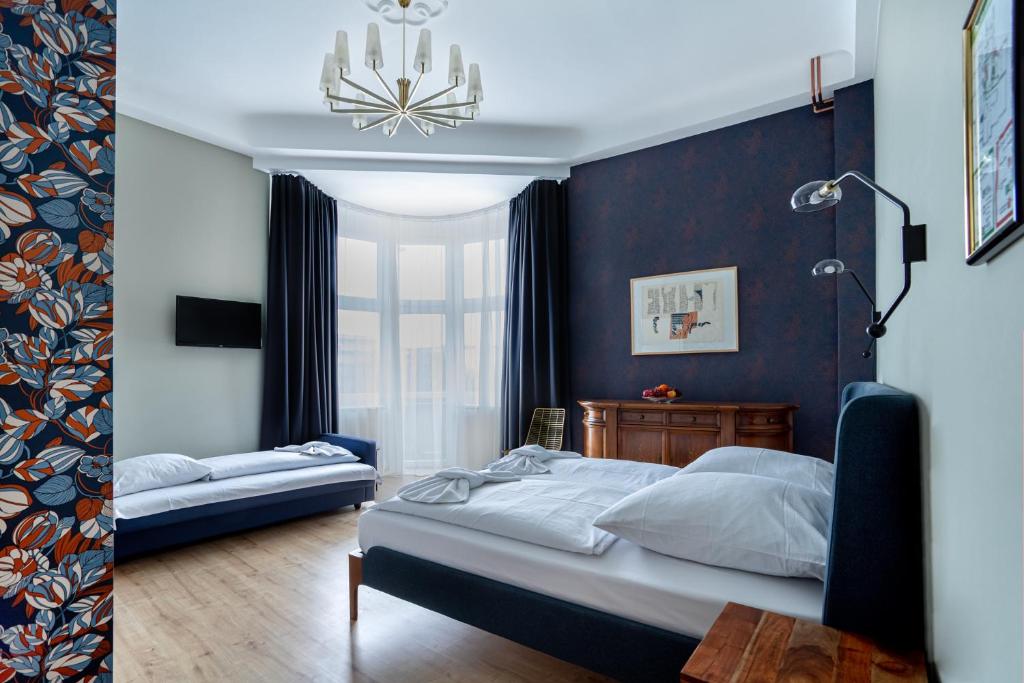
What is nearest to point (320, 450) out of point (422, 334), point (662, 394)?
point (422, 334)

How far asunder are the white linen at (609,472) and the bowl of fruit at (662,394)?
4.67 ft

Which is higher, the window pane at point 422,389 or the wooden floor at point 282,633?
the window pane at point 422,389

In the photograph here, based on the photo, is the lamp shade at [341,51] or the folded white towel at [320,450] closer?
the lamp shade at [341,51]

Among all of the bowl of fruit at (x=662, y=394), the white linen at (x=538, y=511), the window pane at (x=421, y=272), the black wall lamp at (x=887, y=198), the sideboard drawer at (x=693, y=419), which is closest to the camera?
the black wall lamp at (x=887, y=198)

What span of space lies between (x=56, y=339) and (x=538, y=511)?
1611 millimetres

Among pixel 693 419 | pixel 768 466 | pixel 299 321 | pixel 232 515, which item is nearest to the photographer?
pixel 768 466

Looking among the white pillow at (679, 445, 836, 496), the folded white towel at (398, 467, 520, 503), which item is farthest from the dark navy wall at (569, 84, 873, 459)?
the folded white towel at (398, 467, 520, 503)

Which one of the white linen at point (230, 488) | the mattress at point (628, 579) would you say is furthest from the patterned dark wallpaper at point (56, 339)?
the white linen at point (230, 488)

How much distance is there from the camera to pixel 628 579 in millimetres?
1702

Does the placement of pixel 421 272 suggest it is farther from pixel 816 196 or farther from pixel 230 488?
pixel 816 196

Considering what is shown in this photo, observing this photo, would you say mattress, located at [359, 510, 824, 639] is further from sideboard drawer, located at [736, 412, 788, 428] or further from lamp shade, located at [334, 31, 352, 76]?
lamp shade, located at [334, 31, 352, 76]

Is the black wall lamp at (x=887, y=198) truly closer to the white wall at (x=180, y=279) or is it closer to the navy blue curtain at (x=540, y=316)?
the navy blue curtain at (x=540, y=316)

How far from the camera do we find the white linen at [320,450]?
4527 mm

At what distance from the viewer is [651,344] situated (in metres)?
4.81
